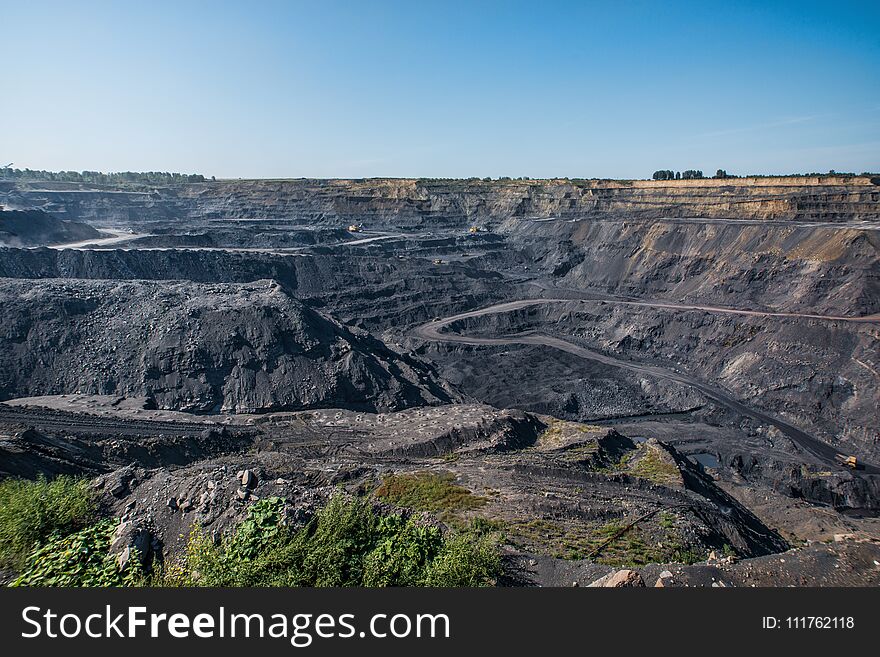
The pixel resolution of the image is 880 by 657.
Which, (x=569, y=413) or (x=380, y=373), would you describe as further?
(x=569, y=413)

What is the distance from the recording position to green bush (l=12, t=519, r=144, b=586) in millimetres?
10945

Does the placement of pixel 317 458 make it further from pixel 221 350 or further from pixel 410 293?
pixel 410 293

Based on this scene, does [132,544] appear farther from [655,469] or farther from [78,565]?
[655,469]

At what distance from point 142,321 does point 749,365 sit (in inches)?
1694

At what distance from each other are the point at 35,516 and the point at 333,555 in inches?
299

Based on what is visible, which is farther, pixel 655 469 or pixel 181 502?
pixel 655 469

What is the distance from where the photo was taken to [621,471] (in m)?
23.9

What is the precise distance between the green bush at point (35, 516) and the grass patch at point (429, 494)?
9027mm

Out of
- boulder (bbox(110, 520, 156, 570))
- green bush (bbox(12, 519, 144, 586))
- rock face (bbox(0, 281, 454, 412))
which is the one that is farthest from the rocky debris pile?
rock face (bbox(0, 281, 454, 412))

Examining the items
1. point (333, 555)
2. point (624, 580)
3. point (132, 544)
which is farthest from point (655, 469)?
point (132, 544)

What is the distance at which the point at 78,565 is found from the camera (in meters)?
11.4

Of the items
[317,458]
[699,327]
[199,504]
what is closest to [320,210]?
[699,327]

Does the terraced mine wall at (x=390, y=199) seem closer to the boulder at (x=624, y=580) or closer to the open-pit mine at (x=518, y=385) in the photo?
the open-pit mine at (x=518, y=385)

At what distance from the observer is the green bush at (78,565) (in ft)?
35.9
